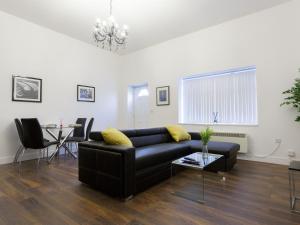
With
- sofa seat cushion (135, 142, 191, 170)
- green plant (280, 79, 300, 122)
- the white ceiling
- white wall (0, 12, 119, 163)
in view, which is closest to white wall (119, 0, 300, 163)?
green plant (280, 79, 300, 122)

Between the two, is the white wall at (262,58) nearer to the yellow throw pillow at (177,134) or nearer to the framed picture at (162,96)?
the framed picture at (162,96)

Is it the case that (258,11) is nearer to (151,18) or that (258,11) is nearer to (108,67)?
(151,18)

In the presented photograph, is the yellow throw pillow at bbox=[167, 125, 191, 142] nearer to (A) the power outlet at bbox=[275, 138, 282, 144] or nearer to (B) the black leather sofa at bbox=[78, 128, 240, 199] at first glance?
(B) the black leather sofa at bbox=[78, 128, 240, 199]

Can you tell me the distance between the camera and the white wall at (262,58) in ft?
11.8

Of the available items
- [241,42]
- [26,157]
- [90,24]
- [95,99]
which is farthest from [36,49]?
[241,42]

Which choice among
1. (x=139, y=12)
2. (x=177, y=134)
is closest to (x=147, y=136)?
(x=177, y=134)

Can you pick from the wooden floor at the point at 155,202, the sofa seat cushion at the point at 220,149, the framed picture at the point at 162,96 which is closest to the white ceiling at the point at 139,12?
the framed picture at the point at 162,96

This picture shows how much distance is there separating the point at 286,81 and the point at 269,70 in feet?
1.28

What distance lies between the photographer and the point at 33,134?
352cm

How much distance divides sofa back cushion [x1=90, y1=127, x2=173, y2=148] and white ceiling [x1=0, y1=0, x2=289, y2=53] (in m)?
2.61

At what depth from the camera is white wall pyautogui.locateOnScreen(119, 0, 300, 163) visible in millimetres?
3584

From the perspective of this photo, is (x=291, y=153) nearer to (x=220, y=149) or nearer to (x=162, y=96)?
(x=220, y=149)

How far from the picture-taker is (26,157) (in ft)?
13.7

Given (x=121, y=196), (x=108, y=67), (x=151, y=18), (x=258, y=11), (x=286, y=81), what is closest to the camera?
(x=121, y=196)
